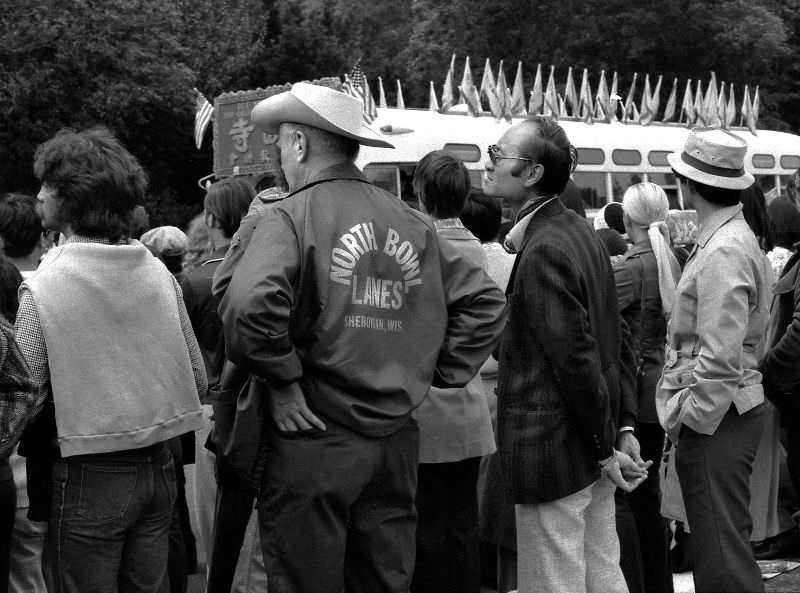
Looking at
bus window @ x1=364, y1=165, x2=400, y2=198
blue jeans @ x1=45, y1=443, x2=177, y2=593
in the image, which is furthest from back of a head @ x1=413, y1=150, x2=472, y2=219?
bus window @ x1=364, y1=165, x2=400, y2=198

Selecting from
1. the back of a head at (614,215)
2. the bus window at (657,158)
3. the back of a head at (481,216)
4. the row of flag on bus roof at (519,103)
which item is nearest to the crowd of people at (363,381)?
the back of a head at (481,216)

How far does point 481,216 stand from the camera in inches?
208

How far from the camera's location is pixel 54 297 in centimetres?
321

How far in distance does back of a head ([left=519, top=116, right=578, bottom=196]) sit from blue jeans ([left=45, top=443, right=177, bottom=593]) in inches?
65.1

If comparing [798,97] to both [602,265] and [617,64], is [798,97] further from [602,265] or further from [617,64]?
[602,265]

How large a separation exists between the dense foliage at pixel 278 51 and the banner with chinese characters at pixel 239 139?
7.92 m

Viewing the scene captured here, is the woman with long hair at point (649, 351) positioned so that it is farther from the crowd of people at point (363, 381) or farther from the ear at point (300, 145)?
the ear at point (300, 145)

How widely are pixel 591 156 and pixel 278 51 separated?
497 inches

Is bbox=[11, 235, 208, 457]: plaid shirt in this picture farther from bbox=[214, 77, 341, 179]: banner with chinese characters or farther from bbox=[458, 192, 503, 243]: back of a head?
bbox=[214, 77, 341, 179]: banner with chinese characters

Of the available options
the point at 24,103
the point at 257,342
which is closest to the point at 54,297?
the point at 257,342

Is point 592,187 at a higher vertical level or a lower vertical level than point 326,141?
lower

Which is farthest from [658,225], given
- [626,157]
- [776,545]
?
[626,157]

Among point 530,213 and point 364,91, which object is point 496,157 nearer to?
point 530,213

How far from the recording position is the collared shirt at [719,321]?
401 cm
